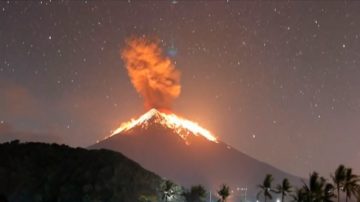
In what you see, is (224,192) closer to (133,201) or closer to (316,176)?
(133,201)

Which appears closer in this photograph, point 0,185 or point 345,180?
point 345,180

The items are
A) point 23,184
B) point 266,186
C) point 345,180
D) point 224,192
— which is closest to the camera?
point 345,180

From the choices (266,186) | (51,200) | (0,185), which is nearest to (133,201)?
(51,200)

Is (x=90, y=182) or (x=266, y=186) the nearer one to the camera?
(x=266, y=186)

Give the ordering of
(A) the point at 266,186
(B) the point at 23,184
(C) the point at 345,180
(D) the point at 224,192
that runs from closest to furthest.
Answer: (C) the point at 345,180, (A) the point at 266,186, (D) the point at 224,192, (B) the point at 23,184

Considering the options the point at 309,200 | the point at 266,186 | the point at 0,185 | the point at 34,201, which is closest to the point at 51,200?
the point at 34,201

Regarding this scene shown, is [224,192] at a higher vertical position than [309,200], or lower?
higher

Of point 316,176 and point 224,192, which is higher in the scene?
point 224,192

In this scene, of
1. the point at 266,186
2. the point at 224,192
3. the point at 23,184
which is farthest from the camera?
the point at 23,184

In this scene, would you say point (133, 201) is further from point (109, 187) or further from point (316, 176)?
point (316, 176)
